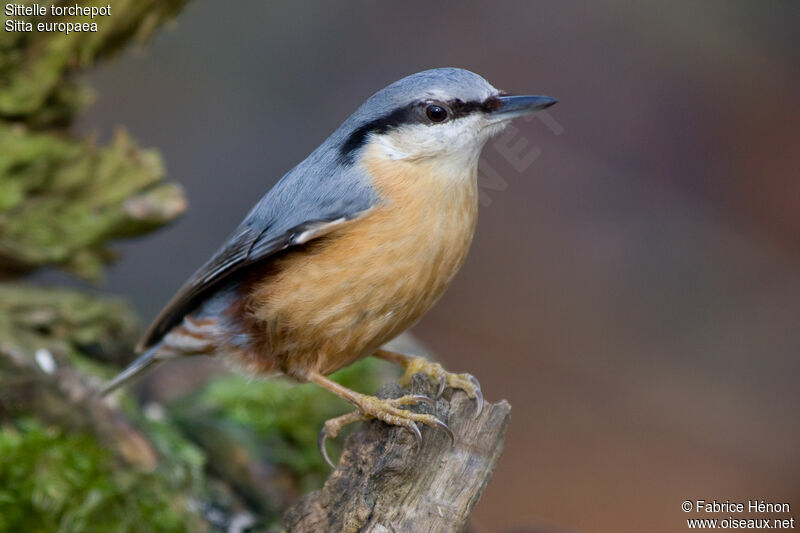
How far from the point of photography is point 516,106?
2.77m

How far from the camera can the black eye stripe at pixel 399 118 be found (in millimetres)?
2795

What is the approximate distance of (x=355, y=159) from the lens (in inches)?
115

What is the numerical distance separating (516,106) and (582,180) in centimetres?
528

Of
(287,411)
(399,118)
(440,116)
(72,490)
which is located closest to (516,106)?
(440,116)

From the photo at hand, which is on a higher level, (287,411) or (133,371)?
(133,371)

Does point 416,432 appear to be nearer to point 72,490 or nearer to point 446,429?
point 446,429

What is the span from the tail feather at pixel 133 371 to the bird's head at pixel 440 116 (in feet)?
4.14

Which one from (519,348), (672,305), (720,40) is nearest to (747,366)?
(672,305)

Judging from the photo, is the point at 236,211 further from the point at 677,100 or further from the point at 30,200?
the point at 677,100

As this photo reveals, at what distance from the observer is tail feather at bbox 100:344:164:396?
3.42 metres

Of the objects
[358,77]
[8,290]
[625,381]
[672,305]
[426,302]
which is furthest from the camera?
[358,77]

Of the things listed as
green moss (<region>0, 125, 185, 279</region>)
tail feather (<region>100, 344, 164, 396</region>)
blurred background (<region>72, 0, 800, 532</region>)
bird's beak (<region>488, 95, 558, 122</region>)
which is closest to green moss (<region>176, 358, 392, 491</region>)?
tail feather (<region>100, 344, 164, 396</region>)

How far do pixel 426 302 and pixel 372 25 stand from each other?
19.3ft

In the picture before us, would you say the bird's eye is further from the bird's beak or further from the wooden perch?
the wooden perch
